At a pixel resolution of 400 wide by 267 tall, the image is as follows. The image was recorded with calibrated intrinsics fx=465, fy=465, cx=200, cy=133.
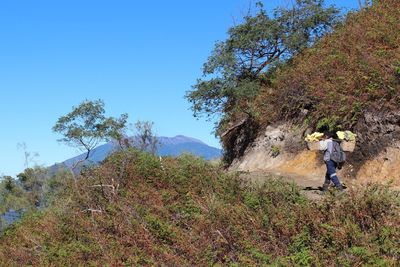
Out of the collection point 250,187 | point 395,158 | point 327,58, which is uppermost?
point 327,58

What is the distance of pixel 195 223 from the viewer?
11531mm

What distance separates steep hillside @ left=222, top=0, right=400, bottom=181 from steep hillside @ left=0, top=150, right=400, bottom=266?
485 centimetres

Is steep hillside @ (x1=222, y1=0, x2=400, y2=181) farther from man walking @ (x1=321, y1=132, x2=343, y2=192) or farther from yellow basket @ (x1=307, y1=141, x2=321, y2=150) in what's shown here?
yellow basket @ (x1=307, y1=141, x2=321, y2=150)

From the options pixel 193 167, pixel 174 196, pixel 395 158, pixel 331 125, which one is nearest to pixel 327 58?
pixel 331 125

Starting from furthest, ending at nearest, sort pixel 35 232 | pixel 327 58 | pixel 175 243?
pixel 327 58, pixel 35 232, pixel 175 243

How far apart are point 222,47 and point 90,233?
55.2 feet

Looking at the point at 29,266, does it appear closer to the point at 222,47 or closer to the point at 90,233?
Answer: the point at 90,233

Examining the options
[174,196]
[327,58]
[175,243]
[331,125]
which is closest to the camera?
[175,243]

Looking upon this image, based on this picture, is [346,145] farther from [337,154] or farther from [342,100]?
[342,100]

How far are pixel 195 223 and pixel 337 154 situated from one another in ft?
16.2

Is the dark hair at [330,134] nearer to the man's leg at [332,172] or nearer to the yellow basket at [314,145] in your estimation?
the yellow basket at [314,145]

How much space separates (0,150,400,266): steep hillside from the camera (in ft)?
28.6

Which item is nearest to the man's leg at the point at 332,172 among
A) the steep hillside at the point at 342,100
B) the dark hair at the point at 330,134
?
the steep hillside at the point at 342,100

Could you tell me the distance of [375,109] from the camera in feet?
53.3
